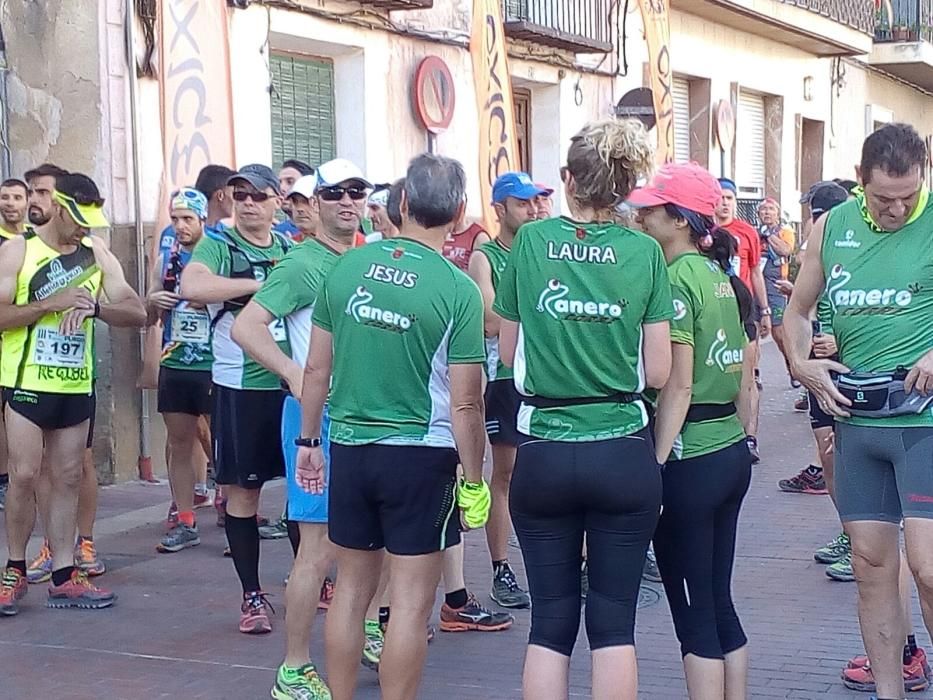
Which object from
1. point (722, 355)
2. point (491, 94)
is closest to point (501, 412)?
point (722, 355)

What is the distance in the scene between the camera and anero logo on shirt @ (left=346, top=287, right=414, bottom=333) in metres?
4.09

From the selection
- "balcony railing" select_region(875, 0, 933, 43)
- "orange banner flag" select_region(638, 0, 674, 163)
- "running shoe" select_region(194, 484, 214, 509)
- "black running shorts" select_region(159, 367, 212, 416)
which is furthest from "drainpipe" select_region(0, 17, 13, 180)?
"balcony railing" select_region(875, 0, 933, 43)

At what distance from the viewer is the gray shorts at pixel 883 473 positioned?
4.23 m

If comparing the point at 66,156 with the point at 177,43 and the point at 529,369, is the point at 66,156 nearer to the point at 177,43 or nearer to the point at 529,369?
the point at 177,43

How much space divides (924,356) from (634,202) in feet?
3.37

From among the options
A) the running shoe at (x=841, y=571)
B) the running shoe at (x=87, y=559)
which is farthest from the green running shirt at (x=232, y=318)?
the running shoe at (x=841, y=571)

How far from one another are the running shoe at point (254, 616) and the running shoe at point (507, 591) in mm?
1061

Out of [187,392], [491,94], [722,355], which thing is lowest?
[187,392]

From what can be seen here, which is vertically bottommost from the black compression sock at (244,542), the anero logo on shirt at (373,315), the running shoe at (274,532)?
the running shoe at (274,532)

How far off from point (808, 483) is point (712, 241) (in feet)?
16.7

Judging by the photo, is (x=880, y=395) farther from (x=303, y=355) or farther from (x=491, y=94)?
(x=491, y=94)

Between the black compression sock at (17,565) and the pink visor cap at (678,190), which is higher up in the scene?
the pink visor cap at (678,190)

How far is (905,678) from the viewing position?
5078 mm

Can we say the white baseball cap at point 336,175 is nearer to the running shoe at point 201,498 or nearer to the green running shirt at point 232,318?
the green running shirt at point 232,318
